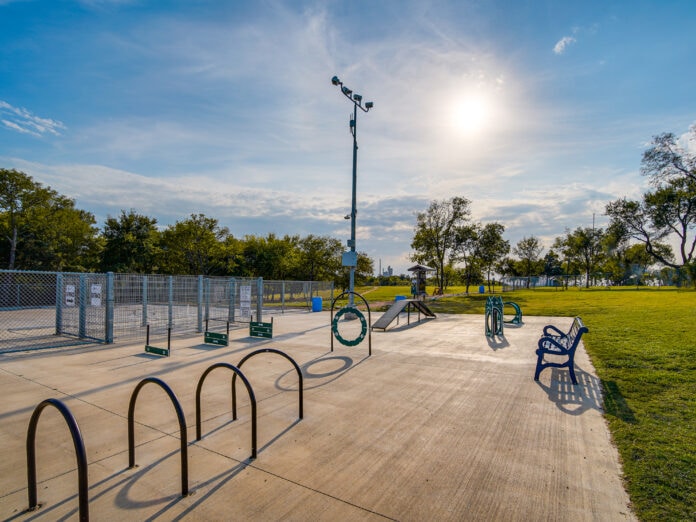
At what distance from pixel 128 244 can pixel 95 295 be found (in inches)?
1158

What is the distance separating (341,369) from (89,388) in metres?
4.47

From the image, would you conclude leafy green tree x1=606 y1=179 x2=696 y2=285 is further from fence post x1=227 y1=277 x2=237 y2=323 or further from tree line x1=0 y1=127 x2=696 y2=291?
fence post x1=227 y1=277 x2=237 y2=323

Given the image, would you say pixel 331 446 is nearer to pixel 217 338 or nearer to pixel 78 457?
pixel 78 457

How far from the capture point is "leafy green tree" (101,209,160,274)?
36406 millimetres

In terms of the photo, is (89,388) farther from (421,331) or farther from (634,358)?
(634,358)

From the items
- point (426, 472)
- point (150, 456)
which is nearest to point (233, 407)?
point (150, 456)

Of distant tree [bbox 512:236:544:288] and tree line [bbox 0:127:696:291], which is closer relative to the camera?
tree line [bbox 0:127:696:291]

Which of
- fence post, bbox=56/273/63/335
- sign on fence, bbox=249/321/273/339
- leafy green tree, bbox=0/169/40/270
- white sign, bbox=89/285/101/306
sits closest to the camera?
sign on fence, bbox=249/321/273/339

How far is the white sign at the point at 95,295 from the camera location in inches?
426

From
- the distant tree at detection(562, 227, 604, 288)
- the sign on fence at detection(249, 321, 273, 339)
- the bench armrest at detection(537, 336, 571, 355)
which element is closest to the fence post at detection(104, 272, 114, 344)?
the sign on fence at detection(249, 321, 273, 339)

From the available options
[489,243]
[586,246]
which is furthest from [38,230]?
[586,246]

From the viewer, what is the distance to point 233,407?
16.5 feet

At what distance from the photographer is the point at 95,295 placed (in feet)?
35.6

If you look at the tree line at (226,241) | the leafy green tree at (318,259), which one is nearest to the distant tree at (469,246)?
the tree line at (226,241)
